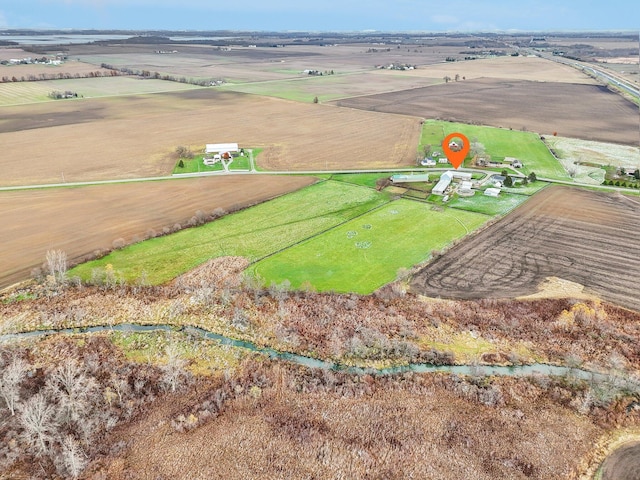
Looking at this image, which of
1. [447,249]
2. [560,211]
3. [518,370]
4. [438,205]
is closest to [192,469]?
[518,370]

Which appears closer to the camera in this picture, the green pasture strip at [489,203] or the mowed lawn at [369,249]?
the mowed lawn at [369,249]

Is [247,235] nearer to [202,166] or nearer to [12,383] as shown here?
[12,383]

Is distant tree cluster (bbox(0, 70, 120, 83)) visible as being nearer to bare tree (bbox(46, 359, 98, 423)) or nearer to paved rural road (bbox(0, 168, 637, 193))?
paved rural road (bbox(0, 168, 637, 193))

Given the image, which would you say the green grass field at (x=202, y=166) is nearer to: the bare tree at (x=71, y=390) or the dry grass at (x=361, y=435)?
the bare tree at (x=71, y=390)

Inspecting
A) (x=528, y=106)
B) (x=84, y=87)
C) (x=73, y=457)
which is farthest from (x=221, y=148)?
(x=84, y=87)

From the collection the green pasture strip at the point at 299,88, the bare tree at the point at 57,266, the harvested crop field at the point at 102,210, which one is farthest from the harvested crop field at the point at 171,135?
the bare tree at the point at 57,266

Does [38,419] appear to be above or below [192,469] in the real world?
Result: above

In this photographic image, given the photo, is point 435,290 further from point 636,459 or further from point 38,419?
point 38,419
